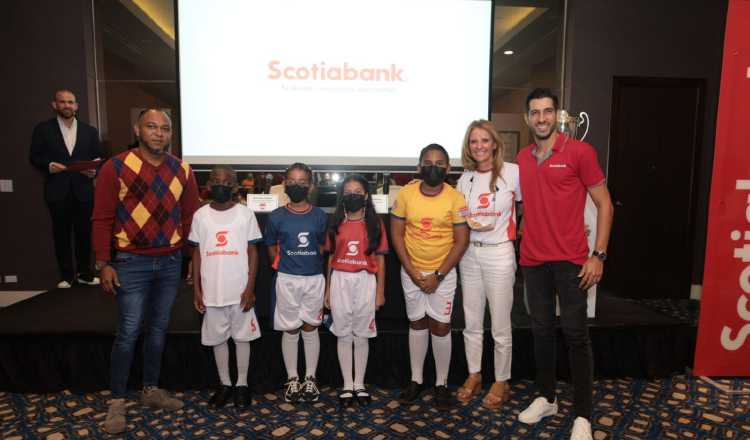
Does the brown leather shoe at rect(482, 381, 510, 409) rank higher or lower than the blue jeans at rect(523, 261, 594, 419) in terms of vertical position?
lower

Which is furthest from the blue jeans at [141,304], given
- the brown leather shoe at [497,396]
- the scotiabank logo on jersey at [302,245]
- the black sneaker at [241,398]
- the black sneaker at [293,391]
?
the brown leather shoe at [497,396]

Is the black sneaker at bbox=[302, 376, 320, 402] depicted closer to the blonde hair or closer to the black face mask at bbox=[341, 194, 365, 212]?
the black face mask at bbox=[341, 194, 365, 212]

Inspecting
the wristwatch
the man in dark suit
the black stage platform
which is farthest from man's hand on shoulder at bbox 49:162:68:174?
the wristwatch

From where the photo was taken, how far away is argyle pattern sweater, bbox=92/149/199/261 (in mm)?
2105

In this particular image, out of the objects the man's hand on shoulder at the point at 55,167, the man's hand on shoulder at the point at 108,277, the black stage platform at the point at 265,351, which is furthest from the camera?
the man's hand on shoulder at the point at 55,167

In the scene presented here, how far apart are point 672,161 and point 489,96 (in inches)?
94.4

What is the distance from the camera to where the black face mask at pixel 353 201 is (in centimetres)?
235

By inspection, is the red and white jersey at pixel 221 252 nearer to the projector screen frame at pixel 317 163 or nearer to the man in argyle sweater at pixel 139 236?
the man in argyle sweater at pixel 139 236

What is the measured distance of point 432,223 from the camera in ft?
7.66

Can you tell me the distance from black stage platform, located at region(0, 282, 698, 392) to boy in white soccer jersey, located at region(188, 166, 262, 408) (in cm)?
33

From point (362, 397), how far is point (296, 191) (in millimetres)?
1204

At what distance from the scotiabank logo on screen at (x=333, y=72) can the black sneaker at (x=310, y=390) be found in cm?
228

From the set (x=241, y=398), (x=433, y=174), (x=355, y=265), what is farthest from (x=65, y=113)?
(x=433, y=174)

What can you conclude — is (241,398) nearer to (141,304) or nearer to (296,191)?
(141,304)
